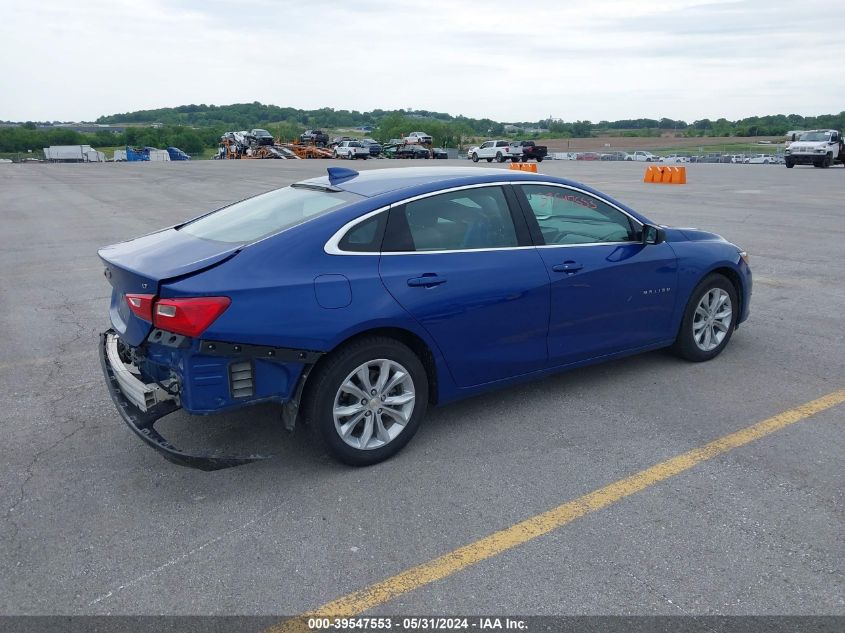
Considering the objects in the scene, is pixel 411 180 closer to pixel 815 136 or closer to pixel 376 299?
pixel 376 299

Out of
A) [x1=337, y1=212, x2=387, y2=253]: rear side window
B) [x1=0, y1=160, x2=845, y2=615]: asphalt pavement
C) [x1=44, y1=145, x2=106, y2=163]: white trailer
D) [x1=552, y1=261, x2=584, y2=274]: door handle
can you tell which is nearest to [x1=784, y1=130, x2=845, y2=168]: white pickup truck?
[x1=0, y1=160, x2=845, y2=615]: asphalt pavement

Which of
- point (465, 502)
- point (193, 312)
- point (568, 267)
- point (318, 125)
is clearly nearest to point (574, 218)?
point (568, 267)

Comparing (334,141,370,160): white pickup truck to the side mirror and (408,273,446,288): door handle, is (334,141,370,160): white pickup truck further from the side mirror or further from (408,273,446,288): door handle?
(408,273,446,288): door handle

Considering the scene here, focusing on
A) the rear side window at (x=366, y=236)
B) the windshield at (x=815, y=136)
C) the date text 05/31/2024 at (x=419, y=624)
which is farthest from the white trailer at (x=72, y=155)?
the date text 05/31/2024 at (x=419, y=624)

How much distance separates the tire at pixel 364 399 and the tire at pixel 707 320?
2448mm

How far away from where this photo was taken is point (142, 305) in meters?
3.62

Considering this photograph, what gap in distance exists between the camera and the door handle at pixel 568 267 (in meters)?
4.55

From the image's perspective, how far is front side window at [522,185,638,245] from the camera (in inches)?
185

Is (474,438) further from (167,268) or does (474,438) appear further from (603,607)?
(167,268)

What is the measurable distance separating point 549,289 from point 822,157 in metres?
37.9

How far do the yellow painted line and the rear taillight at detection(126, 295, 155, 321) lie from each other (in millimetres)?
1720

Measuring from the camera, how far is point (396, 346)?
12.9 feet

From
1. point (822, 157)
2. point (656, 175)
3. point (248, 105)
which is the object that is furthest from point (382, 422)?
point (248, 105)

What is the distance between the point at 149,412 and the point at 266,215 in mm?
1413
